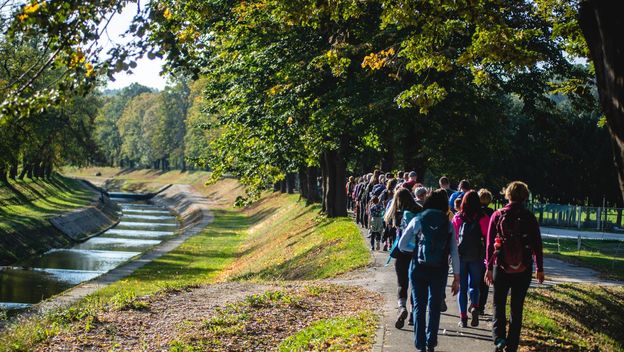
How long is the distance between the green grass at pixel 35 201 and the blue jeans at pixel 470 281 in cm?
3443

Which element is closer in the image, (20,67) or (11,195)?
(20,67)

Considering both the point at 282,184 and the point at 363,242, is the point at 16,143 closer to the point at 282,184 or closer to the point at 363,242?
the point at 363,242

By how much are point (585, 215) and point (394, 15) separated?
34.0 metres

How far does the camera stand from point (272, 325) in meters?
13.2

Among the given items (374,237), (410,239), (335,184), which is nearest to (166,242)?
(335,184)

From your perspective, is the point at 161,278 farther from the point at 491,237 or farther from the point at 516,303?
the point at 516,303

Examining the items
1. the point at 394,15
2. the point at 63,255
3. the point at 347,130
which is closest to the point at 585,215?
the point at 347,130

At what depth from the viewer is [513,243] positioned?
32.3 feet

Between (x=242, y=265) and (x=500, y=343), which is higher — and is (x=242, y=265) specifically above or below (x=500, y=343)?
below

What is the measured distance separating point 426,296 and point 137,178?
423 feet

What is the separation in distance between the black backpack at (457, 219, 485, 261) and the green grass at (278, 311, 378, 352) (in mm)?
1766

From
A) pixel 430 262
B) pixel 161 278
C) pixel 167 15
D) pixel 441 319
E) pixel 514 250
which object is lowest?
pixel 161 278

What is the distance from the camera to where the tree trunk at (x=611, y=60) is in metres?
7.97

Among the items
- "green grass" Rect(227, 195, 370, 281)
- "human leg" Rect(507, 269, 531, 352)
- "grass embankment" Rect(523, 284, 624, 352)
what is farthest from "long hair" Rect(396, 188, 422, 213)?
"green grass" Rect(227, 195, 370, 281)
